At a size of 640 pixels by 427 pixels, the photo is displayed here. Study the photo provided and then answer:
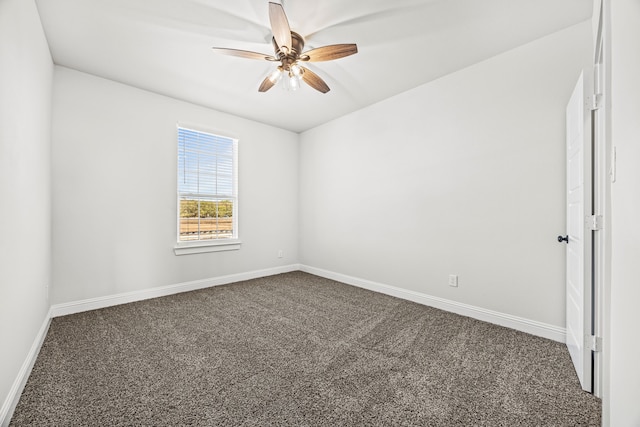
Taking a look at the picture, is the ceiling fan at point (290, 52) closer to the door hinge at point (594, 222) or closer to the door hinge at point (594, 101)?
the door hinge at point (594, 101)

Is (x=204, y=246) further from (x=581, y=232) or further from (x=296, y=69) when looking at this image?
(x=581, y=232)

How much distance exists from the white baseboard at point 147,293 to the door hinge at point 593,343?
3892mm

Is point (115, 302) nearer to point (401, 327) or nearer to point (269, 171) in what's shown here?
point (269, 171)

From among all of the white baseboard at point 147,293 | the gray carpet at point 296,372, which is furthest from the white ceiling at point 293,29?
the gray carpet at point 296,372

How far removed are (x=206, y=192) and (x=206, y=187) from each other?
7 cm

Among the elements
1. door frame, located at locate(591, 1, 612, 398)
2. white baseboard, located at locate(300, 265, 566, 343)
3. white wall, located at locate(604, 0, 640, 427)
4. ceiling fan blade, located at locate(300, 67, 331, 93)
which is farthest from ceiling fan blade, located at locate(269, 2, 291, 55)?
white baseboard, located at locate(300, 265, 566, 343)

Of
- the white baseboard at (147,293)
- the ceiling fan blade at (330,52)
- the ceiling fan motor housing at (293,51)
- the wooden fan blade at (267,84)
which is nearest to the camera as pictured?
the ceiling fan blade at (330,52)

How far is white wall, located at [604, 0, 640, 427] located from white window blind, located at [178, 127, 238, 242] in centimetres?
407

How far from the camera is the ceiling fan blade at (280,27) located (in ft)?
5.88

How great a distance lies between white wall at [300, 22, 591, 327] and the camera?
2.40m

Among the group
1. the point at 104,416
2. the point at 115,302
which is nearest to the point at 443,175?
the point at 104,416

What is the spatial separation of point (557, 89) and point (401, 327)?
2479 mm

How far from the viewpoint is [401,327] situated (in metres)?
2.64

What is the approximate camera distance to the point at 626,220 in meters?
0.84
